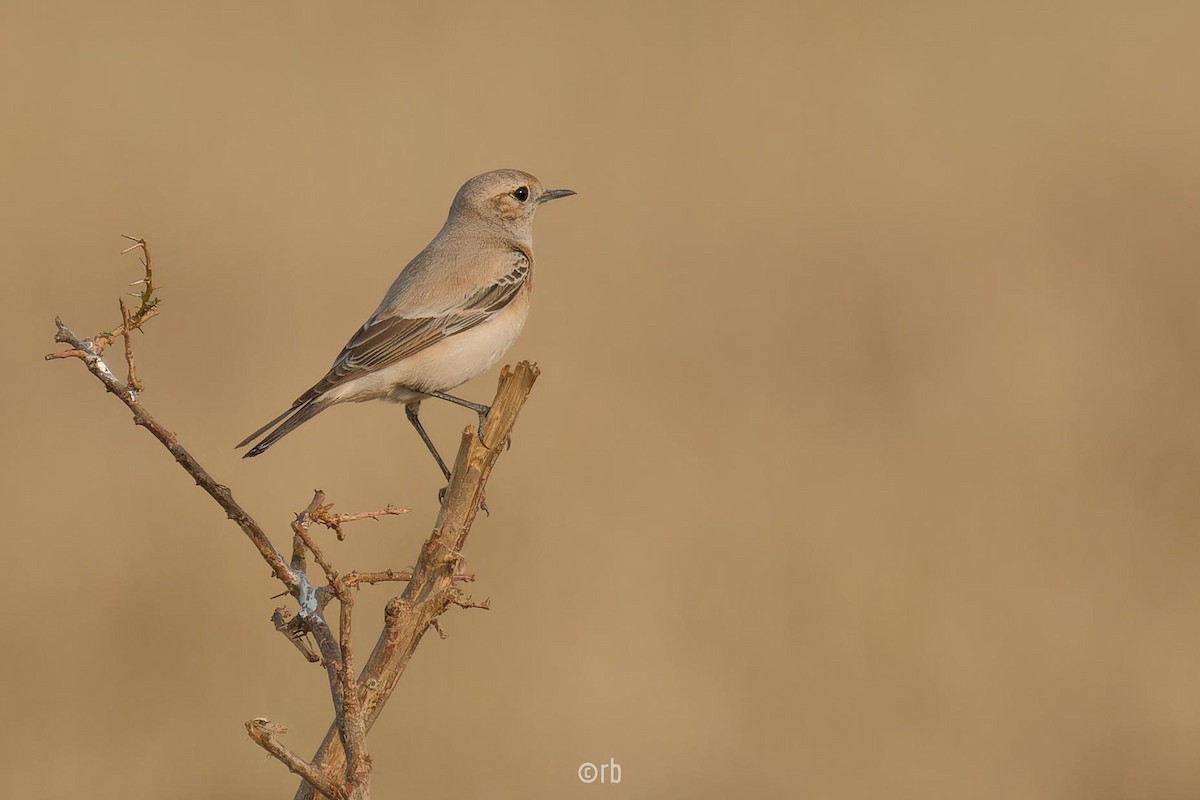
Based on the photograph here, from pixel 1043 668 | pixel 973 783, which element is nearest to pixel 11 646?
pixel 973 783

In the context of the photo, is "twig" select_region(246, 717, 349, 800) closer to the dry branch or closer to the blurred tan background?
the dry branch

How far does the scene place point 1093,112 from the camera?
16734 millimetres

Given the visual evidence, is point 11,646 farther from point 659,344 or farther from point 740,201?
point 740,201

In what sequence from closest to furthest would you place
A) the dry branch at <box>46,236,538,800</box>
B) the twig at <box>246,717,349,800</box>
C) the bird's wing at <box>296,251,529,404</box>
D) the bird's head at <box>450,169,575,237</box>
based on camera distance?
the twig at <box>246,717,349,800</box> < the dry branch at <box>46,236,538,800</box> < the bird's wing at <box>296,251,529,404</box> < the bird's head at <box>450,169,575,237</box>

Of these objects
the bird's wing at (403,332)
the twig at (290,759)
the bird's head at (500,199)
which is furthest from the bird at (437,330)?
the twig at (290,759)

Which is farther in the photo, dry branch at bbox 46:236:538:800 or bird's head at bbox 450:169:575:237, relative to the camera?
bird's head at bbox 450:169:575:237

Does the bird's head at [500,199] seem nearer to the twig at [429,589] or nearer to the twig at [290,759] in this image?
the twig at [429,589]

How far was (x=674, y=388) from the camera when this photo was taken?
12836 mm

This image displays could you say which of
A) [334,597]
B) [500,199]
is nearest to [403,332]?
[500,199]

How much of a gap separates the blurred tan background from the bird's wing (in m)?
2.87

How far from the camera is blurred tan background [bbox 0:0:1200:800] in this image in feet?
30.0

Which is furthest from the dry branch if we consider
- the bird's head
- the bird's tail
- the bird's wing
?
the bird's head

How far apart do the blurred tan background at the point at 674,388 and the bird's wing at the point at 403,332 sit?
9.42 ft

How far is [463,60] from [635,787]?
11162mm
